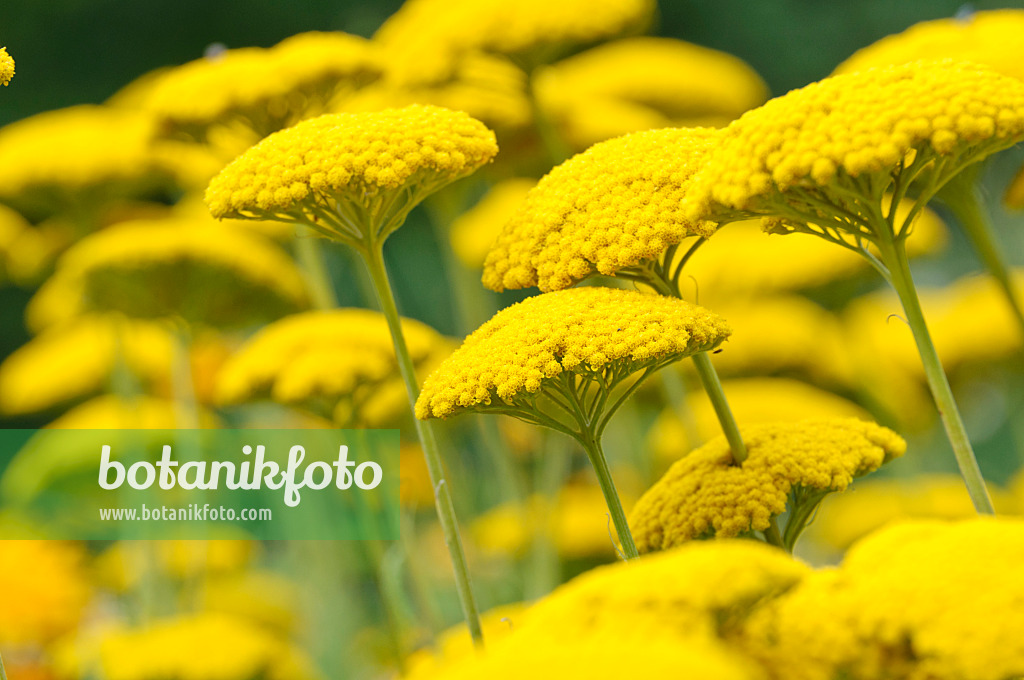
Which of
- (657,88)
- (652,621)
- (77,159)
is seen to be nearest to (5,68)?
(652,621)

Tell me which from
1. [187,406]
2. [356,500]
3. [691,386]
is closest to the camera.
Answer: [356,500]

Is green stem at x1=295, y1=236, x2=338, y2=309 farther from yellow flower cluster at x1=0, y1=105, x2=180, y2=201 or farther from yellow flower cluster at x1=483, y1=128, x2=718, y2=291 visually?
yellow flower cluster at x1=483, y1=128, x2=718, y2=291

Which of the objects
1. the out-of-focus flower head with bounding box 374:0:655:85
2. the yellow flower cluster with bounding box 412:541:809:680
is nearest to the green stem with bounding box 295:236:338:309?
the out-of-focus flower head with bounding box 374:0:655:85

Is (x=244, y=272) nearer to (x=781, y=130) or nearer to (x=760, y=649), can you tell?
(x=781, y=130)

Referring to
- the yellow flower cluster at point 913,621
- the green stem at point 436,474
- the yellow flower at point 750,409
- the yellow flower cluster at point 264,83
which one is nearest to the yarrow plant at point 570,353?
the green stem at point 436,474

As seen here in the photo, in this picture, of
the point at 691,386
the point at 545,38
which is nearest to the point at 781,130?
the point at 545,38

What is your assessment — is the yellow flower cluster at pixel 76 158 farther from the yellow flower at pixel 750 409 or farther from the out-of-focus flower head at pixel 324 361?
the yellow flower at pixel 750 409
